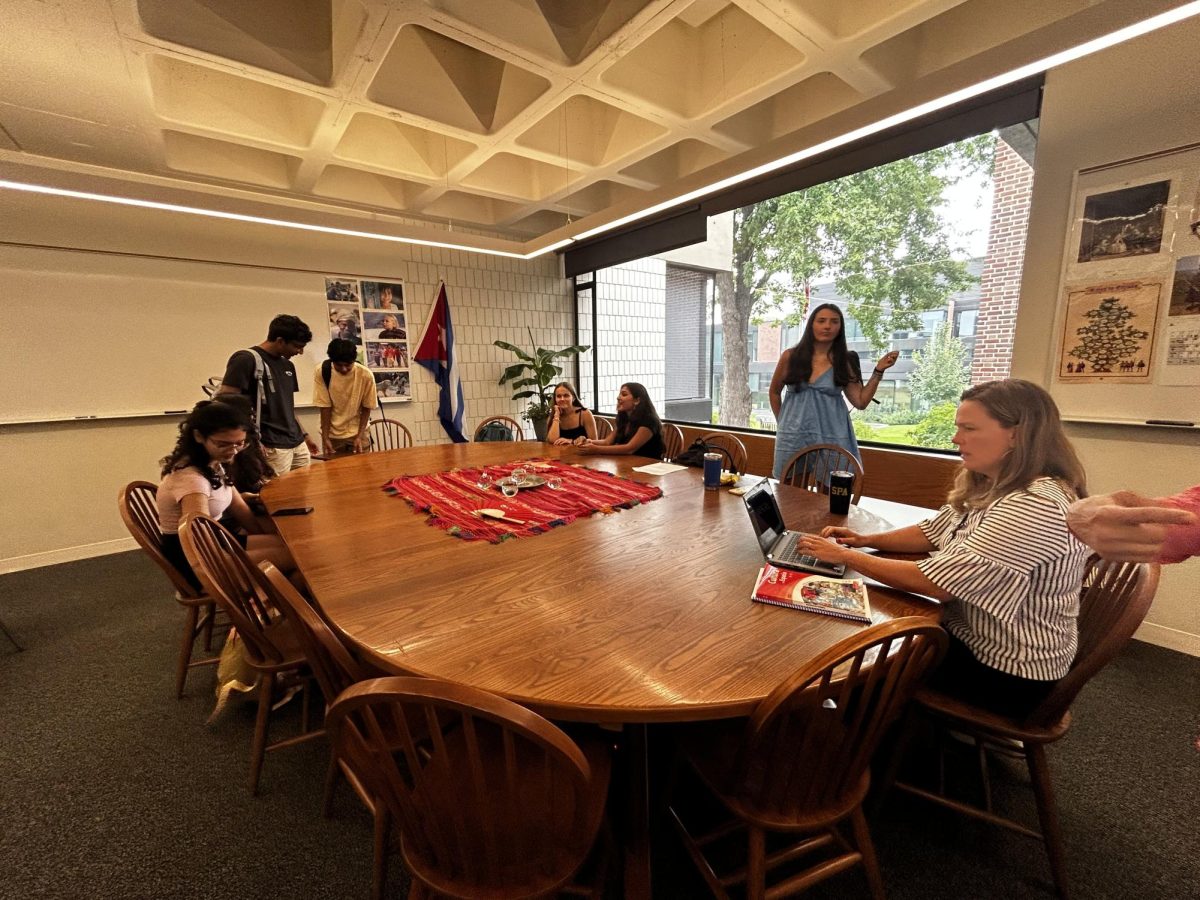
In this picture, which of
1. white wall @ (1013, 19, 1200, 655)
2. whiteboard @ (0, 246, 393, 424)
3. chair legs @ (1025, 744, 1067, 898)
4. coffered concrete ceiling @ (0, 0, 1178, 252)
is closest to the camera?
chair legs @ (1025, 744, 1067, 898)

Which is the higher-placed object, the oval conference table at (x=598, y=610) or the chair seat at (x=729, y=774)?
the oval conference table at (x=598, y=610)

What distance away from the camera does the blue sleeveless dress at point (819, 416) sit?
2688 millimetres

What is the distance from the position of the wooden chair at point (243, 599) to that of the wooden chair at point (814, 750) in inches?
50.3

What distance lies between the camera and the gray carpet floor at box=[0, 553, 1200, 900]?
1294mm

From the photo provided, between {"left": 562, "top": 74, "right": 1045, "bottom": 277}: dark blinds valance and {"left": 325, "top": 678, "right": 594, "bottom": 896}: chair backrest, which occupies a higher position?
{"left": 562, "top": 74, "right": 1045, "bottom": 277}: dark blinds valance

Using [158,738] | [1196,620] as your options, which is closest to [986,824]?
[1196,620]

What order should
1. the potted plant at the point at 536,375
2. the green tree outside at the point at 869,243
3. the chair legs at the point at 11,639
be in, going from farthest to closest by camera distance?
the potted plant at the point at 536,375, the green tree outside at the point at 869,243, the chair legs at the point at 11,639

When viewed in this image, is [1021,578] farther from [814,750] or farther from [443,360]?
[443,360]

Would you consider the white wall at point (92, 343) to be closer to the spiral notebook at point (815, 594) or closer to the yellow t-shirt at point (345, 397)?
the yellow t-shirt at point (345, 397)

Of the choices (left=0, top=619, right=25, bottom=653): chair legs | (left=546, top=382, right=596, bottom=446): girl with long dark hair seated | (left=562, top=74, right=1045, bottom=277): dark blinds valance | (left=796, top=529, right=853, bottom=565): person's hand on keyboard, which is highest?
(left=562, top=74, right=1045, bottom=277): dark blinds valance

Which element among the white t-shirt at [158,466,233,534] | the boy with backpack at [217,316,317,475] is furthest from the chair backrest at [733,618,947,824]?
the boy with backpack at [217,316,317,475]

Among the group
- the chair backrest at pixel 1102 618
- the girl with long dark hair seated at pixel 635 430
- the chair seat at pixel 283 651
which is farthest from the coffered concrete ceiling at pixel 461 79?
the chair seat at pixel 283 651

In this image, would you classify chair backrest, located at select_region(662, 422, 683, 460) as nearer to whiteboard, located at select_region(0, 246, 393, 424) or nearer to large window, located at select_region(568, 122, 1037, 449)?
large window, located at select_region(568, 122, 1037, 449)

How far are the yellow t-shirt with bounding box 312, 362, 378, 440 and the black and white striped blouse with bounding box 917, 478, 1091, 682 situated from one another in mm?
3715
